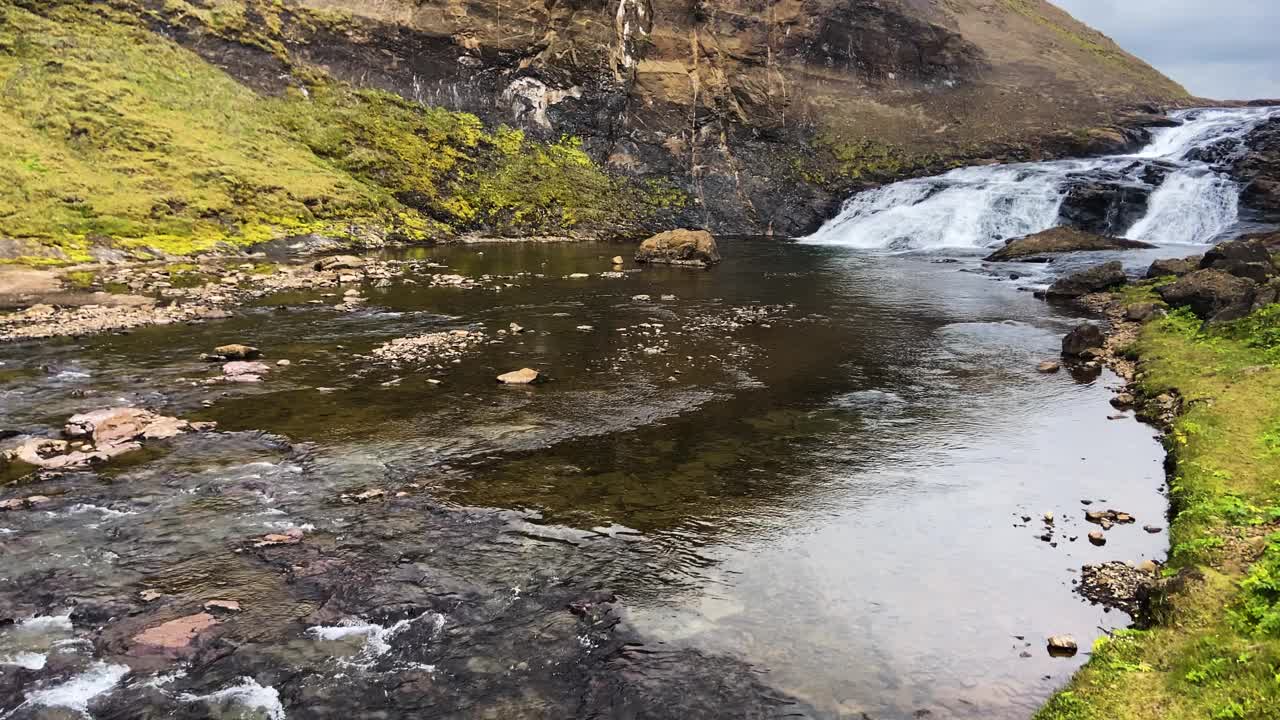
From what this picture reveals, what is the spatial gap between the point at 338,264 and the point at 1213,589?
4108 centimetres

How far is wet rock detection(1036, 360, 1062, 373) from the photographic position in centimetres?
2216

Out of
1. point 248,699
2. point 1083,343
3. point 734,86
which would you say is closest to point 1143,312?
point 1083,343

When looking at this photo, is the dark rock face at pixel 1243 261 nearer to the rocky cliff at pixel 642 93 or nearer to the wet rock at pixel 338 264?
the wet rock at pixel 338 264

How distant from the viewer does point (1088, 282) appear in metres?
35.0

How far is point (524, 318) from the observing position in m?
29.5

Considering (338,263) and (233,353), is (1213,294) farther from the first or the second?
(338,263)

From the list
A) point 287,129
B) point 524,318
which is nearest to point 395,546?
point 524,318

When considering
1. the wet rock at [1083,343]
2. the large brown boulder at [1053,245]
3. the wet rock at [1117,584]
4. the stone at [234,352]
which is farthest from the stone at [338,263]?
the large brown boulder at [1053,245]

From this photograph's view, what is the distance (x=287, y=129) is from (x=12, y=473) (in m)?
54.3

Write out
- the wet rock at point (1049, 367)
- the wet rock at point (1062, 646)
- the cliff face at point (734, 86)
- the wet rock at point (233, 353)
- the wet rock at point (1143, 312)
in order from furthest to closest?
the cliff face at point (734, 86), the wet rock at point (1143, 312), the wet rock at point (1049, 367), the wet rock at point (233, 353), the wet rock at point (1062, 646)

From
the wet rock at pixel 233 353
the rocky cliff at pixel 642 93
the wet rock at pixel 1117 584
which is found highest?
the rocky cliff at pixel 642 93

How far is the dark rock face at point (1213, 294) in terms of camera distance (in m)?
23.4

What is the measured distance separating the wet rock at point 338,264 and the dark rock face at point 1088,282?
36.1 meters

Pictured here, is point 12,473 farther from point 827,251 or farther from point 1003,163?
point 1003,163
